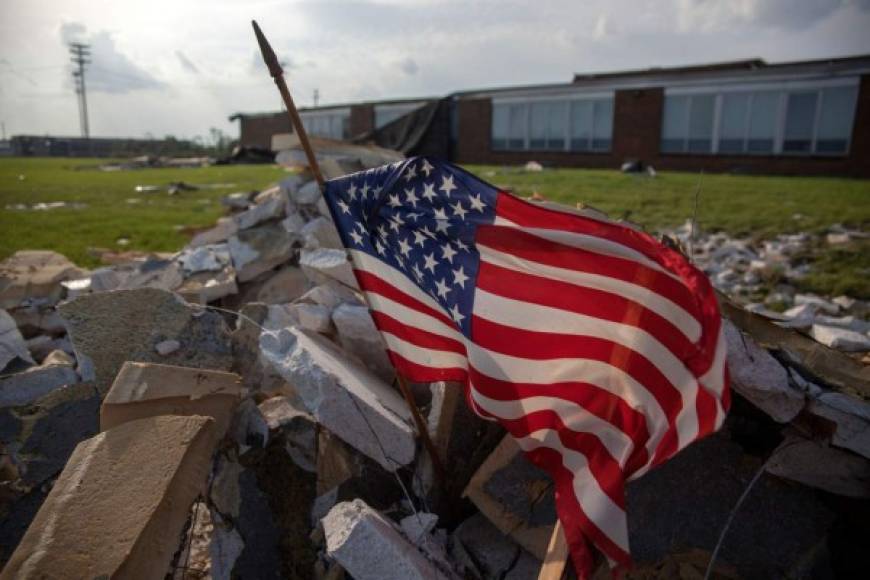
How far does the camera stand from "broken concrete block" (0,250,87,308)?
5.33 metres

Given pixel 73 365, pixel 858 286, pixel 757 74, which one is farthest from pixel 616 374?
pixel 757 74

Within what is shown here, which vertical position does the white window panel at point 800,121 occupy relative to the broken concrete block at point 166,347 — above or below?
above

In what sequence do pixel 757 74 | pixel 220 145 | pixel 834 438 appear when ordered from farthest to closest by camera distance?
pixel 220 145, pixel 757 74, pixel 834 438

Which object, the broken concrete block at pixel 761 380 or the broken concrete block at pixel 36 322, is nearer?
the broken concrete block at pixel 761 380

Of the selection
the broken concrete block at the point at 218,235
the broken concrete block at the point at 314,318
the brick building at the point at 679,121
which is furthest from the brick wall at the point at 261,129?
the broken concrete block at the point at 314,318

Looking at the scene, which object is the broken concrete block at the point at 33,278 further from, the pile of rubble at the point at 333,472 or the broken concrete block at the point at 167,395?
the broken concrete block at the point at 167,395

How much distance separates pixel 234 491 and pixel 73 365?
192 cm

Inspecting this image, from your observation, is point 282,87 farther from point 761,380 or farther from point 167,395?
point 761,380

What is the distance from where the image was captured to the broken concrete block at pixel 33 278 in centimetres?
533

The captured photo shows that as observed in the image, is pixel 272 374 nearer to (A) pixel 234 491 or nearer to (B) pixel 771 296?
(A) pixel 234 491

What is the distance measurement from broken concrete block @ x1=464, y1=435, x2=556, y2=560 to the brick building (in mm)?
20238

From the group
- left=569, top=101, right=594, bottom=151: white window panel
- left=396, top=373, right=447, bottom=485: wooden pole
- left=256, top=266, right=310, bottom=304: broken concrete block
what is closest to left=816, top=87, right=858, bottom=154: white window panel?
left=569, top=101, right=594, bottom=151: white window panel

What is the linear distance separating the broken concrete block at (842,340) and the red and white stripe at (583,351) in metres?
2.65

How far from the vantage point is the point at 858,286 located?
6402 mm
